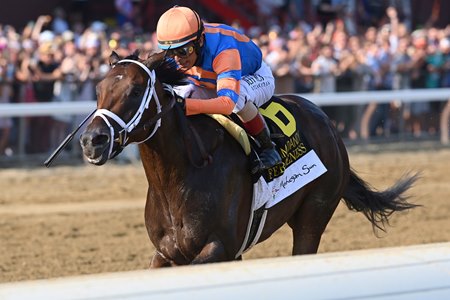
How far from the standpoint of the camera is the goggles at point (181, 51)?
458 centimetres

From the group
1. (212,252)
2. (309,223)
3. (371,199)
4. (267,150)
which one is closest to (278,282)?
(212,252)

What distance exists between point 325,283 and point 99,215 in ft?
20.2

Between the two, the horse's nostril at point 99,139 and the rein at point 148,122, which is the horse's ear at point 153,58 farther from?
the horse's nostril at point 99,139

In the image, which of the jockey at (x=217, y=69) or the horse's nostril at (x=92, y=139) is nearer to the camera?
the horse's nostril at (x=92, y=139)

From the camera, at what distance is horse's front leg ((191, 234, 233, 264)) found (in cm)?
445

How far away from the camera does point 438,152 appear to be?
12.5 meters

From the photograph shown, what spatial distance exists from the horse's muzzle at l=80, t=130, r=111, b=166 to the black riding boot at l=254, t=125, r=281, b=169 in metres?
1.06

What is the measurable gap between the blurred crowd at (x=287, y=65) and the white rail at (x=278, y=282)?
7125mm

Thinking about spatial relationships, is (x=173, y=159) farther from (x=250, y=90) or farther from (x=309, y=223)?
(x=309, y=223)

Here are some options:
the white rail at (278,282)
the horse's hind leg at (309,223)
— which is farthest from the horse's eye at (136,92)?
the white rail at (278,282)

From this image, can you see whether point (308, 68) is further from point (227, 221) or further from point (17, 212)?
point (227, 221)

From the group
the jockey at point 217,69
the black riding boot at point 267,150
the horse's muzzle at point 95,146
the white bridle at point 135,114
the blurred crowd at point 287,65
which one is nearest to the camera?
the horse's muzzle at point 95,146

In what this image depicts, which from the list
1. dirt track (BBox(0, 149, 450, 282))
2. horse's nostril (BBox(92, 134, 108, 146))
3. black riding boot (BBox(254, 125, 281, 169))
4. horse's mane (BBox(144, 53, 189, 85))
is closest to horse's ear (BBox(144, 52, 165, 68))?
horse's mane (BBox(144, 53, 189, 85))

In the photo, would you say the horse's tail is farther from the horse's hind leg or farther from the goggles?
the goggles
